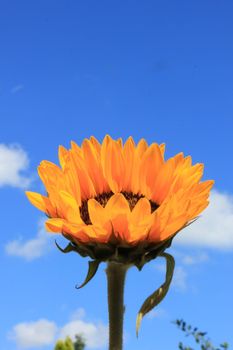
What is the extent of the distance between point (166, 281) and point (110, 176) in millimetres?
601

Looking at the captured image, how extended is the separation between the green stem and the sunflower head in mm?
35

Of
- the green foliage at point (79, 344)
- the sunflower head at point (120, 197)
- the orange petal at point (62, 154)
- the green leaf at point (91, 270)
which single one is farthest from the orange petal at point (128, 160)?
the green foliage at point (79, 344)

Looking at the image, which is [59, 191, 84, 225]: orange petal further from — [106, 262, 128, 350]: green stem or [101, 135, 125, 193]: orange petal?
[101, 135, 125, 193]: orange petal

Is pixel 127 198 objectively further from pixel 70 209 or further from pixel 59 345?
pixel 59 345

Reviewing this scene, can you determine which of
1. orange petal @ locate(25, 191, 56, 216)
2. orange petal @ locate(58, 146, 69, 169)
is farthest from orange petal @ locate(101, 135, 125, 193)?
orange petal @ locate(25, 191, 56, 216)

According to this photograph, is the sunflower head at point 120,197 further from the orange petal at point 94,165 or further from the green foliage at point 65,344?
the green foliage at point 65,344

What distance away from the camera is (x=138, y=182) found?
267cm

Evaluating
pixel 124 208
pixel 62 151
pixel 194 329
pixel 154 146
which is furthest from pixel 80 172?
pixel 194 329

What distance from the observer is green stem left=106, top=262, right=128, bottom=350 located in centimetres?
211

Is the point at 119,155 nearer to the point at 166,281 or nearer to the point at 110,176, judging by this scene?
the point at 110,176

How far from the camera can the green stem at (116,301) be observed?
211 centimetres

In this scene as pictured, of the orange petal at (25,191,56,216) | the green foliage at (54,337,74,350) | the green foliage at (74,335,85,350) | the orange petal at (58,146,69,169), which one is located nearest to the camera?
the orange petal at (25,191,56,216)

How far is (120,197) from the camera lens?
2207mm

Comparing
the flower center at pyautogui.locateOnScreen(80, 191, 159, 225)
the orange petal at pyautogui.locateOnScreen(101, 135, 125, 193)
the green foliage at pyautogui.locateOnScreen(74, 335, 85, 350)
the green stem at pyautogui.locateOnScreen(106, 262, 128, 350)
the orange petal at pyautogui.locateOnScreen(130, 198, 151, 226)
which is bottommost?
the green stem at pyautogui.locateOnScreen(106, 262, 128, 350)
